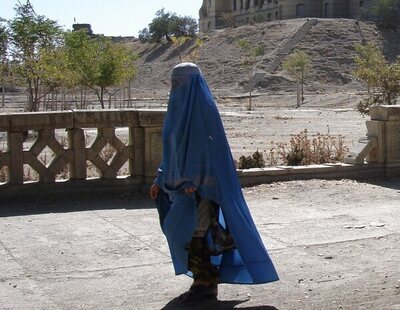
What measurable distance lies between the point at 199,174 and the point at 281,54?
76833 millimetres

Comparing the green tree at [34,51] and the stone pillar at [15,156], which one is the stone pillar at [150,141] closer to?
the stone pillar at [15,156]

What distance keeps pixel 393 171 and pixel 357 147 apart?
0.62m

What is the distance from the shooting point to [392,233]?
7.99 m

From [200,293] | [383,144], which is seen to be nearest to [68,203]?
[200,293]

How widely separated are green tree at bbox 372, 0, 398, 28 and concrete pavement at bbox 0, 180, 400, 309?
277ft

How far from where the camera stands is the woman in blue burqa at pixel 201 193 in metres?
5.27

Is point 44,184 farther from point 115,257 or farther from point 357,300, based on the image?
point 357,300

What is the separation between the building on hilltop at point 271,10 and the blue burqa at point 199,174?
305 ft

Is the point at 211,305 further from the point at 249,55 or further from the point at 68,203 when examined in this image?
the point at 249,55

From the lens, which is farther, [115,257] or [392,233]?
[392,233]

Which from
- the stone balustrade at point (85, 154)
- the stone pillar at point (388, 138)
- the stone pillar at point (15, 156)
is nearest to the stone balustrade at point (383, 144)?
the stone pillar at point (388, 138)

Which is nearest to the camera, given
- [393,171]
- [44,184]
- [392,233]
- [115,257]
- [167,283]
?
[167,283]

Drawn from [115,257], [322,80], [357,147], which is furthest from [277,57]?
[115,257]

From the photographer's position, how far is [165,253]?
7148mm
